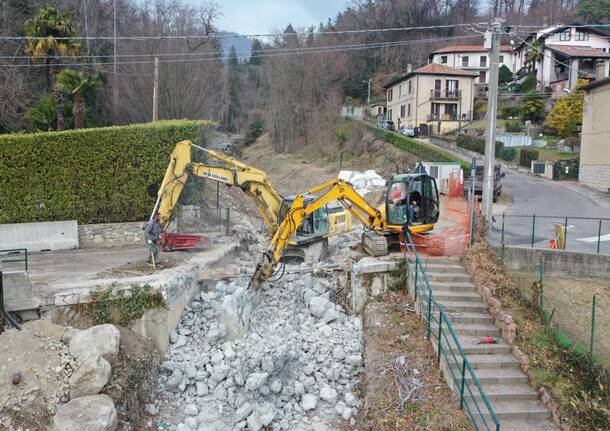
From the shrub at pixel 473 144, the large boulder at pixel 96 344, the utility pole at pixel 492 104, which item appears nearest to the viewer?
the large boulder at pixel 96 344

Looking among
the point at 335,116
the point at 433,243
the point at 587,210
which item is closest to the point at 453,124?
the point at 335,116

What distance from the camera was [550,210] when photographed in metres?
27.8

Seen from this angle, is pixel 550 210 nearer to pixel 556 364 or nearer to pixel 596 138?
pixel 596 138

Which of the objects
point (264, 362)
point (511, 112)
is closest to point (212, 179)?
point (264, 362)

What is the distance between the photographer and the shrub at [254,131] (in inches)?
2692

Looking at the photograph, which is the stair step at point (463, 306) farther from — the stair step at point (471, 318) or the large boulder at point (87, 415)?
the large boulder at point (87, 415)

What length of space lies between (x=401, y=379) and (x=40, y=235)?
1502cm

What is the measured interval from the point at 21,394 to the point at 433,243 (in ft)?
36.0

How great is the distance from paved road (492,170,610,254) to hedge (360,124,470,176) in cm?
387

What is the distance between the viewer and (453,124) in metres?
58.2

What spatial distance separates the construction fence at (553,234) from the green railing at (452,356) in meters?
3.70

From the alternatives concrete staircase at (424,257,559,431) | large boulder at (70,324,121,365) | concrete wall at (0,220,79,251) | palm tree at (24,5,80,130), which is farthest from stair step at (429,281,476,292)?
palm tree at (24,5,80,130)

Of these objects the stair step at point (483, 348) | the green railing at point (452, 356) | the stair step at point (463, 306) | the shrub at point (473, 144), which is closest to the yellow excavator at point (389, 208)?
the green railing at point (452, 356)

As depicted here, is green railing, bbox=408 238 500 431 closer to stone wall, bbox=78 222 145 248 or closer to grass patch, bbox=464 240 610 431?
grass patch, bbox=464 240 610 431
